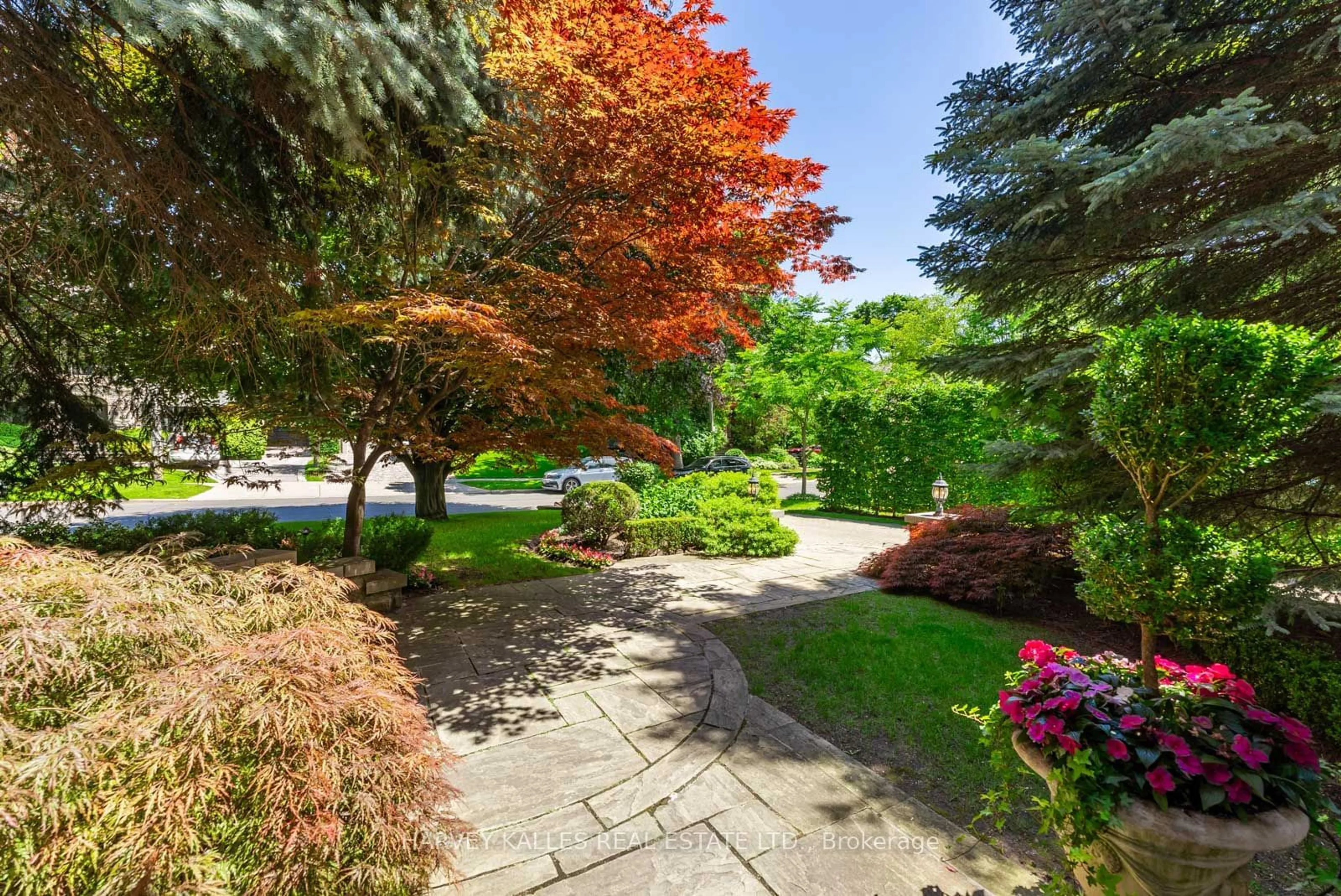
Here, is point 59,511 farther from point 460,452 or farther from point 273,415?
point 460,452

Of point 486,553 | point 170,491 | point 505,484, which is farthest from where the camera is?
point 505,484

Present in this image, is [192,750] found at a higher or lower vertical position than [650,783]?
higher

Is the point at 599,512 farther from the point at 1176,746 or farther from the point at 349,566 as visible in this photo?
the point at 1176,746

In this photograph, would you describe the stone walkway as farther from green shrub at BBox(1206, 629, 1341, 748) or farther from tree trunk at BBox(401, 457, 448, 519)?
tree trunk at BBox(401, 457, 448, 519)

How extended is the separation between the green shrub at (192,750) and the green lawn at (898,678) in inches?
97.1

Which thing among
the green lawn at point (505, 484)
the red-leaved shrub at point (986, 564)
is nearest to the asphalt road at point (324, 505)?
the green lawn at point (505, 484)

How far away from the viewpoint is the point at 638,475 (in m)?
11.1

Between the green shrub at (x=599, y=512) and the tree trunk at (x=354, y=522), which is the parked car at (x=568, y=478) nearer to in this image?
the green shrub at (x=599, y=512)

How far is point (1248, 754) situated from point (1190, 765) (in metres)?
0.18

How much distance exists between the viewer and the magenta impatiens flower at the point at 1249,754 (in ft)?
5.14

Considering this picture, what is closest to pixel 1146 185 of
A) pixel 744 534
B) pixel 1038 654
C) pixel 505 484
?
pixel 1038 654

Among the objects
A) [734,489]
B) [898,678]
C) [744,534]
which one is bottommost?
[898,678]

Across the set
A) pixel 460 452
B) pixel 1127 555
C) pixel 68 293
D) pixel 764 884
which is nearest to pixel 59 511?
pixel 68 293

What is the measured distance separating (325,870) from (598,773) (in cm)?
159
